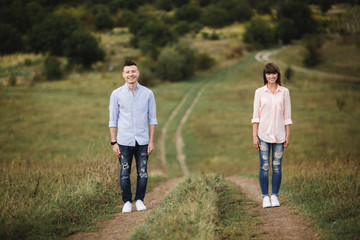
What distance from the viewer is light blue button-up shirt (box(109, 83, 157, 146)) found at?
20.0 feet

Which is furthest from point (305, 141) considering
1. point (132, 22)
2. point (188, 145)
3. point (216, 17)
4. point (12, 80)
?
point (216, 17)

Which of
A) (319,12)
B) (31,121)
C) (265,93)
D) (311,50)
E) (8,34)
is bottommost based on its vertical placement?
(31,121)

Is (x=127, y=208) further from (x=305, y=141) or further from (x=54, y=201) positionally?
(x=305, y=141)

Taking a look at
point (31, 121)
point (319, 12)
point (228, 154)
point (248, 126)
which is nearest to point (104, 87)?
point (31, 121)

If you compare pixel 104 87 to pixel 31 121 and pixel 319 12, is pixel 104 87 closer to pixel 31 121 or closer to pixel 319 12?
pixel 31 121

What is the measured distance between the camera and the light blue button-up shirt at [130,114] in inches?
241

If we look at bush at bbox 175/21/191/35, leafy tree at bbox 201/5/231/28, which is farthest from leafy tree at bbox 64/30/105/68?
leafy tree at bbox 201/5/231/28

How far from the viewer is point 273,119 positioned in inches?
243

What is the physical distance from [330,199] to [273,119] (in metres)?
1.69

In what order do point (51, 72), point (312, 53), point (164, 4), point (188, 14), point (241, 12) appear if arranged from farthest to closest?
point (164, 4) → point (188, 14) → point (241, 12) → point (312, 53) → point (51, 72)

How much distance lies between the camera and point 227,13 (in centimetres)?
11912

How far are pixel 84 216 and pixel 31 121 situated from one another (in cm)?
3065

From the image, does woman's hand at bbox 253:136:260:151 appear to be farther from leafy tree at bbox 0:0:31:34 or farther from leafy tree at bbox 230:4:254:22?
leafy tree at bbox 230:4:254:22

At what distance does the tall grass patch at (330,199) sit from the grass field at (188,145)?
0.06 feet
